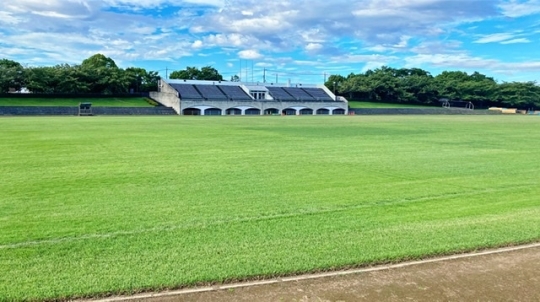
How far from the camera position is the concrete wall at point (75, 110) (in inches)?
2258

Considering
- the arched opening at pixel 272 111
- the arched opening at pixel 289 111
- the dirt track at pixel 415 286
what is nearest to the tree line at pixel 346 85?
the arched opening at pixel 289 111

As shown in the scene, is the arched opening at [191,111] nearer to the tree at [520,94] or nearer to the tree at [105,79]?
the tree at [105,79]

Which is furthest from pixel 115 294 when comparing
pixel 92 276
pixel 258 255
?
pixel 258 255

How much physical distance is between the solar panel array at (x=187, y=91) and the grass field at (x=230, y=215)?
200 ft

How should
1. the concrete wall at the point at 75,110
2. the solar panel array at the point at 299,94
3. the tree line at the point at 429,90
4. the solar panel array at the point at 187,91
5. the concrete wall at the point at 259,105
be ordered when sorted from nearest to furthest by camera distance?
1. the concrete wall at the point at 75,110
2. the concrete wall at the point at 259,105
3. the solar panel array at the point at 187,91
4. the solar panel array at the point at 299,94
5. the tree line at the point at 429,90

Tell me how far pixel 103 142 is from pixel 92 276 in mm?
15993

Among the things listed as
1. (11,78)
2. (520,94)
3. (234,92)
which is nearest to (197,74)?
→ (234,92)

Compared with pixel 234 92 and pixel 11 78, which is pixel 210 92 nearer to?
pixel 234 92

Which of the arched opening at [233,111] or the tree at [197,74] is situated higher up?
the tree at [197,74]

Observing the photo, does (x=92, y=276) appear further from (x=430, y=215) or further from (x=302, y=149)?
(x=302, y=149)

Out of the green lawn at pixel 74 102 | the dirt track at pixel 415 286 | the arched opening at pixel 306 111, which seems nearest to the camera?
the dirt track at pixel 415 286

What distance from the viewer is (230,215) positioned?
787 cm

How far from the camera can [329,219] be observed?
25.2 ft

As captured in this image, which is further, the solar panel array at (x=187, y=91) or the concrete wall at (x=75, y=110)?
the solar panel array at (x=187, y=91)
